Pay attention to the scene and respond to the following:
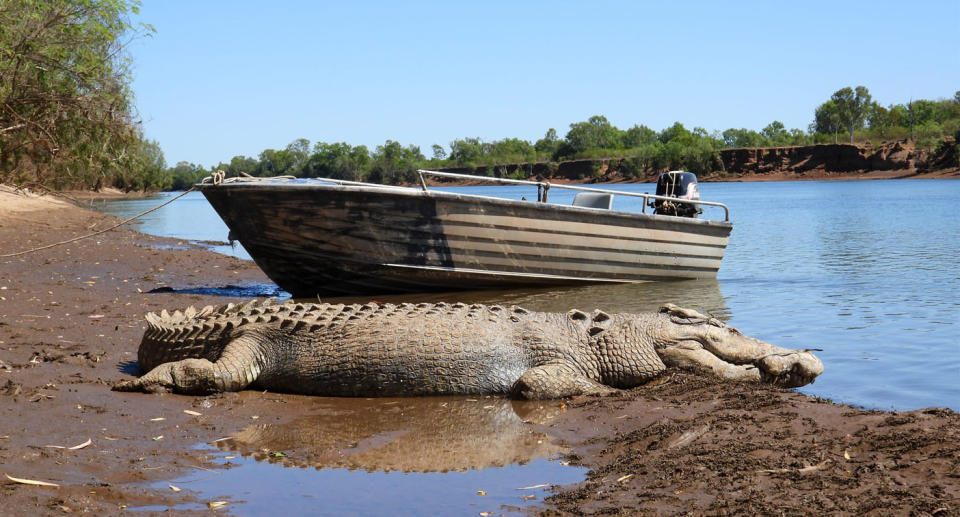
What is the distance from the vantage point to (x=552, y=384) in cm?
615

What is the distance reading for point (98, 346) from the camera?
24.4 feet

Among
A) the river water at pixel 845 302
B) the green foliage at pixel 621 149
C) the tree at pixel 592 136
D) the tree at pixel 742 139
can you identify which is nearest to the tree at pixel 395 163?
the green foliage at pixel 621 149

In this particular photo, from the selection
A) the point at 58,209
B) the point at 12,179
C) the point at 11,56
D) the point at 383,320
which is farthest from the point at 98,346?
the point at 58,209

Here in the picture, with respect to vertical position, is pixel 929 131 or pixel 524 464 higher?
pixel 929 131

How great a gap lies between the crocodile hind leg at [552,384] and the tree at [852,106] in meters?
114

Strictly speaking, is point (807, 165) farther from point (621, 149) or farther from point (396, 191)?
point (396, 191)

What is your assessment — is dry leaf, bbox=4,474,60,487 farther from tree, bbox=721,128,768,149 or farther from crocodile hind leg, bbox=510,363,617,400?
tree, bbox=721,128,768,149

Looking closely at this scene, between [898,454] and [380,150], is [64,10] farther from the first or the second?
[380,150]

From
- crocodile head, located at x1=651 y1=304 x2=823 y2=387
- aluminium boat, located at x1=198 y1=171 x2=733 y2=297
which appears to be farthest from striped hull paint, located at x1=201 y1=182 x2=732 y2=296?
crocodile head, located at x1=651 y1=304 x2=823 y2=387

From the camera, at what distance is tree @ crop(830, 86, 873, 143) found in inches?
4250

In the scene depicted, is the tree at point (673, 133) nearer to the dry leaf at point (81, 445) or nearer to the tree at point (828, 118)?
the tree at point (828, 118)

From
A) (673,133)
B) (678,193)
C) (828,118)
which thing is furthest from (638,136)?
(678,193)

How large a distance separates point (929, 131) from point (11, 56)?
94552 millimetres

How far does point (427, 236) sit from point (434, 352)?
554 centimetres
